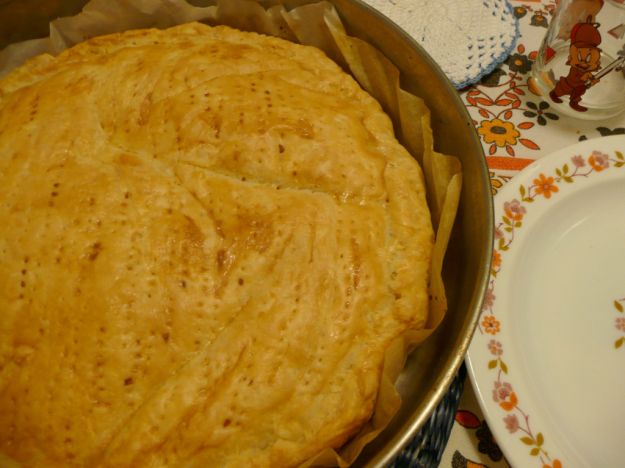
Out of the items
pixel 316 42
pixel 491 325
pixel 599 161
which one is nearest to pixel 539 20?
pixel 599 161

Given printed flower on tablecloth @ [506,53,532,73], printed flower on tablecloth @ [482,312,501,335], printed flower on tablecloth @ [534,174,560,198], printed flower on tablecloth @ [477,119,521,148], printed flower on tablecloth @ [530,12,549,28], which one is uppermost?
printed flower on tablecloth @ [530,12,549,28]

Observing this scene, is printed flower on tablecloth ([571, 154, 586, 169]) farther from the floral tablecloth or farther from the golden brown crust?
the golden brown crust

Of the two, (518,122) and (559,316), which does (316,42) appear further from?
(559,316)

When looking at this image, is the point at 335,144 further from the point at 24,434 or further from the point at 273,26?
the point at 24,434

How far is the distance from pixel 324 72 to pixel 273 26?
248 millimetres

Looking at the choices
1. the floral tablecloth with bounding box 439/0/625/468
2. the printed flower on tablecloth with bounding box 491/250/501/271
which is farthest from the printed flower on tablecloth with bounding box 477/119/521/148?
the printed flower on tablecloth with bounding box 491/250/501/271

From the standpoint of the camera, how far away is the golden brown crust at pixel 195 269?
942mm

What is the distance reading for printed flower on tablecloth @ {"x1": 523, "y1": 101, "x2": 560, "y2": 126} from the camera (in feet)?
5.74

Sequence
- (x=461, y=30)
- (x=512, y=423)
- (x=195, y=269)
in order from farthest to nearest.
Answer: (x=461, y=30) → (x=512, y=423) → (x=195, y=269)

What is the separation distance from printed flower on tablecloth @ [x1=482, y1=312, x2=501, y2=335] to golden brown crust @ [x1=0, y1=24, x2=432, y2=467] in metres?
0.30

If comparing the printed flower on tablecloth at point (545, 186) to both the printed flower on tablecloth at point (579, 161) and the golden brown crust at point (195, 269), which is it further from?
the golden brown crust at point (195, 269)

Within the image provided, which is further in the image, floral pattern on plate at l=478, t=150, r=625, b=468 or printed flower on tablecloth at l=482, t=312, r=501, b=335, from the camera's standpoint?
printed flower on tablecloth at l=482, t=312, r=501, b=335

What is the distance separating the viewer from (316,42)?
1.47 meters

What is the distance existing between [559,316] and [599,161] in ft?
1.61
